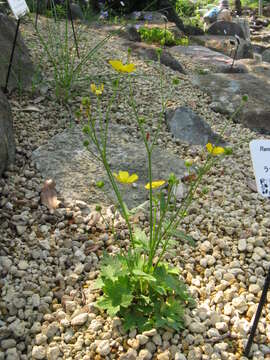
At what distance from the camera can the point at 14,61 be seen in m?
3.30

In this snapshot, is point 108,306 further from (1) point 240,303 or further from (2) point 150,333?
(1) point 240,303

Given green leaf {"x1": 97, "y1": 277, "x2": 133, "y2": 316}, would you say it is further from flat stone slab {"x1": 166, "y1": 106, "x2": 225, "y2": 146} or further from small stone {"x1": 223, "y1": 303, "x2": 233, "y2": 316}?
flat stone slab {"x1": 166, "y1": 106, "x2": 225, "y2": 146}

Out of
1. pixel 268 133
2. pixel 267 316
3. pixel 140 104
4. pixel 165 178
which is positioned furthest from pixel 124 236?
pixel 268 133

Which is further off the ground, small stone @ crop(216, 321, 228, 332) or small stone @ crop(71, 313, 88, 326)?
small stone @ crop(71, 313, 88, 326)

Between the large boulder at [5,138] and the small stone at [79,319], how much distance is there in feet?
3.23

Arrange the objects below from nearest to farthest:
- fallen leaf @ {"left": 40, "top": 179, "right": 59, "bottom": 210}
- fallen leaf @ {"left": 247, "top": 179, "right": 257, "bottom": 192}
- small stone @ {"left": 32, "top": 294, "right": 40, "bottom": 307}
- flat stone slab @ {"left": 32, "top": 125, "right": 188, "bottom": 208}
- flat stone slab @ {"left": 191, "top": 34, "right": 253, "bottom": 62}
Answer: small stone @ {"left": 32, "top": 294, "right": 40, "bottom": 307}, fallen leaf @ {"left": 40, "top": 179, "right": 59, "bottom": 210}, flat stone slab @ {"left": 32, "top": 125, "right": 188, "bottom": 208}, fallen leaf @ {"left": 247, "top": 179, "right": 257, "bottom": 192}, flat stone slab @ {"left": 191, "top": 34, "right": 253, "bottom": 62}

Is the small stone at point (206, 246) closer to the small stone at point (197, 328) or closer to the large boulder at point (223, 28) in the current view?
the small stone at point (197, 328)

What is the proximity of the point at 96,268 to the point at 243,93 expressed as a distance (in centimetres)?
246

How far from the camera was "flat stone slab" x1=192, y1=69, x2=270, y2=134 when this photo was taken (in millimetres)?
3576

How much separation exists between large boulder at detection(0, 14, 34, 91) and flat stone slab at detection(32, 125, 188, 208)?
0.62m

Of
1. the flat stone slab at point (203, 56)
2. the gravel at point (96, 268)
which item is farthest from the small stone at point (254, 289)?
the flat stone slab at point (203, 56)

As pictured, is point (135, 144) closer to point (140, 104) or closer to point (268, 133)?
point (140, 104)

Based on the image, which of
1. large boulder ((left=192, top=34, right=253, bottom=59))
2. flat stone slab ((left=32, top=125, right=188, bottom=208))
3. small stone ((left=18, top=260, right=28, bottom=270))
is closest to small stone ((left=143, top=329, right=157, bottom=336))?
small stone ((left=18, top=260, right=28, bottom=270))

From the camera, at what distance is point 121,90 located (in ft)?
11.3
